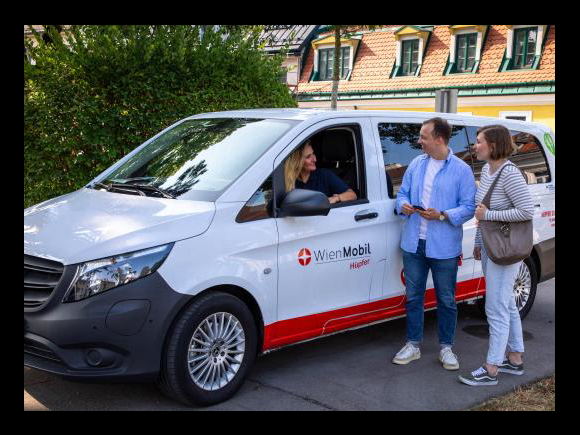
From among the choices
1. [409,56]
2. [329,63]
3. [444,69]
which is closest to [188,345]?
[444,69]

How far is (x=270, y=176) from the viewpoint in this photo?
491 centimetres

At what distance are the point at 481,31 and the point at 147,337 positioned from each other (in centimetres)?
2849

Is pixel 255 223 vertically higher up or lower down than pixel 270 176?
lower down

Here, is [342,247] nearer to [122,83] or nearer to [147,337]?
[147,337]

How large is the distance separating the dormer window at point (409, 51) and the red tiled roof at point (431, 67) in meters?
0.25

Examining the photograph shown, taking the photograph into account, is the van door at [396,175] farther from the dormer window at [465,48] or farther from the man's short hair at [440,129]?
the dormer window at [465,48]

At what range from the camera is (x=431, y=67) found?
3133cm

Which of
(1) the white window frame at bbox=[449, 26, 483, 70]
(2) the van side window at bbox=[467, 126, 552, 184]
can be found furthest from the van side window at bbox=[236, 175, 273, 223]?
(1) the white window frame at bbox=[449, 26, 483, 70]

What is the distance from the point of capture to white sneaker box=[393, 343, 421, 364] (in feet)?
18.5

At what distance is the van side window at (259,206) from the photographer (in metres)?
4.71

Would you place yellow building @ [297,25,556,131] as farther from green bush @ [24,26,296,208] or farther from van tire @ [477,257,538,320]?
green bush @ [24,26,296,208]

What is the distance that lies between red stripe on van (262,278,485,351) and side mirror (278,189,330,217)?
2.55 ft

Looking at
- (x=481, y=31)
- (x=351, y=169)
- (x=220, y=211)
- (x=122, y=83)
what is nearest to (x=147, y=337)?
(x=220, y=211)

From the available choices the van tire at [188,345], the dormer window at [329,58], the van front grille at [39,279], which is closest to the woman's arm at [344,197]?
the van tire at [188,345]
